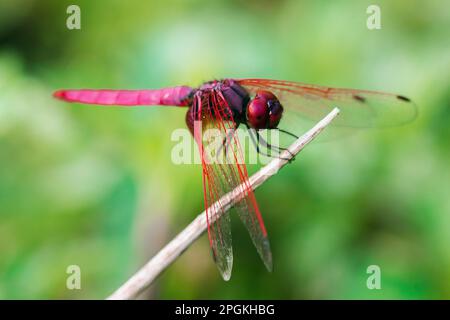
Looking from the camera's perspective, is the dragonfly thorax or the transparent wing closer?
the transparent wing

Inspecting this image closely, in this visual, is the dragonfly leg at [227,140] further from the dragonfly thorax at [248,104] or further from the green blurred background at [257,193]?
the green blurred background at [257,193]

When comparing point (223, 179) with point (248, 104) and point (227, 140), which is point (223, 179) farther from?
point (248, 104)

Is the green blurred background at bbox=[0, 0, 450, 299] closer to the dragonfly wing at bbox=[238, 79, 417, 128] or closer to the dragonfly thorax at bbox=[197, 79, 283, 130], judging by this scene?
the dragonfly wing at bbox=[238, 79, 417, 128]

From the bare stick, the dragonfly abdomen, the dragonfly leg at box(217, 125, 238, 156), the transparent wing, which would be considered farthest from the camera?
the dragonfly abdomen

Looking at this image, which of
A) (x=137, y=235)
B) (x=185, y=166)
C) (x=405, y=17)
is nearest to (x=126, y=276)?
(x=137, y=235)

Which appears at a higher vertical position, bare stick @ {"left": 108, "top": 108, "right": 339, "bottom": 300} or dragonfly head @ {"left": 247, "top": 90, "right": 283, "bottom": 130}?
dragonfly head @ {"left": 247, "top": 90, "right": 283, "bottom": 130}

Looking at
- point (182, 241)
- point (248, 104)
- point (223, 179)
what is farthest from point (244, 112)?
point (182, 241)

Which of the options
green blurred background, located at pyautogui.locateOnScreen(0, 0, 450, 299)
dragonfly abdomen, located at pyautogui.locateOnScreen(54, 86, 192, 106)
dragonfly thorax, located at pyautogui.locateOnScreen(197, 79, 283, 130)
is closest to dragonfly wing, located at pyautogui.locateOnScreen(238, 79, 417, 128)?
green blurred background, located at pyautogui.locateOnScreen(0, 0, 450, 299)
